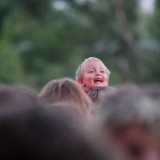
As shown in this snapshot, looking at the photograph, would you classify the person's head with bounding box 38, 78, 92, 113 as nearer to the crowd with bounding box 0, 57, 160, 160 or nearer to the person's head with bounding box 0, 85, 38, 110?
the person's head with bounding box 0, 85, 38, 110

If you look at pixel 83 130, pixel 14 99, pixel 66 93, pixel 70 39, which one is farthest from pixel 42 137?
pixel 70 39

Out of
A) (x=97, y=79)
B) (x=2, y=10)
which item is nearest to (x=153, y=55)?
(x=2, y=10)

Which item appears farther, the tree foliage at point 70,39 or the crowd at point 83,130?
the tree foliage at point 70,39

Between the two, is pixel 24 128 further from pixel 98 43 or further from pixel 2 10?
pixel 98 43

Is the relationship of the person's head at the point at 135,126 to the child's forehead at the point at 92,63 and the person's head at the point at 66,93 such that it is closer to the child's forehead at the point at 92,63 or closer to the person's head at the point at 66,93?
the person's head at the point at 66,93

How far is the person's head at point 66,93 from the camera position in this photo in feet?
13.5

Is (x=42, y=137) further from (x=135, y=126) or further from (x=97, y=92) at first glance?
(x=97, y=92)

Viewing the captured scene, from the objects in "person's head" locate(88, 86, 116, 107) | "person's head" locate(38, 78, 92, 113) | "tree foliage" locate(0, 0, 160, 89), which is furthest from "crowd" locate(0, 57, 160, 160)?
"tree foliage" locate(0, 0, 160, 89)

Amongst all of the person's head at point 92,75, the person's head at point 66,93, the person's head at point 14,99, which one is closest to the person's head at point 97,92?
the person's head at point 92,75

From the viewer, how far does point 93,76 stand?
Answer: 19.6 ft

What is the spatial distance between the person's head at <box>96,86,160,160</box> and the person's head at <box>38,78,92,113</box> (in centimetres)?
160

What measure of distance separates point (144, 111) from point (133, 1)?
35403 mm

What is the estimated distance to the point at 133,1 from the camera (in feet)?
123

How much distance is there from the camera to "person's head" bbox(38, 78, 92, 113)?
4123mm
